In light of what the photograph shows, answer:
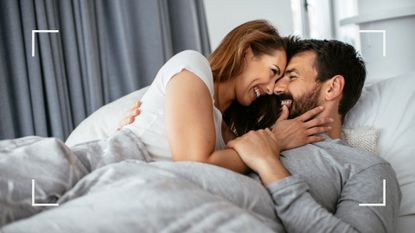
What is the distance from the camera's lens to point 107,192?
0.70 metres

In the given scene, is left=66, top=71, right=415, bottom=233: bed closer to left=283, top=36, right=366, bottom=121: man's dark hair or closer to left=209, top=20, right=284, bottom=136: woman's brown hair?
left=283, top=36, right=366, bottom=121: man's dark hair

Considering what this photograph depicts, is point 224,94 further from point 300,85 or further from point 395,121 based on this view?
point 395,121

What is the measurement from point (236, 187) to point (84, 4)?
1345 millimetres

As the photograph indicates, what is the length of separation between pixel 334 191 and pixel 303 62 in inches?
18.7

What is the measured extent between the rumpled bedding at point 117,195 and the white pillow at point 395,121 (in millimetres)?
495

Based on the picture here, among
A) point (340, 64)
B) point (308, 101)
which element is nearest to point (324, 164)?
point (308, 101)

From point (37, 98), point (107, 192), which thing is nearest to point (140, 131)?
point (107, 192)

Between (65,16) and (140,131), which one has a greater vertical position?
(65,16)

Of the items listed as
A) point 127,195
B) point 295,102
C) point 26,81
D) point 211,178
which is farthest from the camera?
point 26,81

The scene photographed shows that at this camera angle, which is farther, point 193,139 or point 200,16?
point 200,16

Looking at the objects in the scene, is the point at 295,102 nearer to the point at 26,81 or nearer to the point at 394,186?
the point at 394,186

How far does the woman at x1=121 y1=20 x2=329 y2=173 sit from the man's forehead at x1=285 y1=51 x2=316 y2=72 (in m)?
0.03

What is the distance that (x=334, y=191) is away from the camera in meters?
1.05

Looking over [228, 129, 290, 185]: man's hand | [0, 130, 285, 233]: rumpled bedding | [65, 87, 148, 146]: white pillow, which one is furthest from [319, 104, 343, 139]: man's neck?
[65, 87, 148, 146]: white pillow
